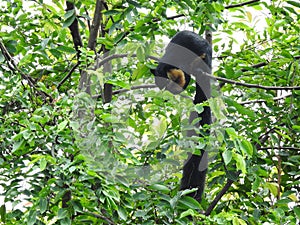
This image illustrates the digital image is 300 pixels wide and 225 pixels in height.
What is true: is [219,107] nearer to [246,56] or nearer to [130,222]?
[130,222]

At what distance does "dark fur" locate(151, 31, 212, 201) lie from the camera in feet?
3.16

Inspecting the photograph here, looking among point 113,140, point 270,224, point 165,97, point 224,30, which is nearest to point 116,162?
point 113,140

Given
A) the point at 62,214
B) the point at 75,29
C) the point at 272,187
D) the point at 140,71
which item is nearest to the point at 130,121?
the point at 140,71

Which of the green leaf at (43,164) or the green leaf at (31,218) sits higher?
the green leaf at (43,164)

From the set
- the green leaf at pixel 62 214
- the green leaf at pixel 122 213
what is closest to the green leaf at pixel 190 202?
the green leaf at pixel 122 213

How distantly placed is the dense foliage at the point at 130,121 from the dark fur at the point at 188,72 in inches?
1.1

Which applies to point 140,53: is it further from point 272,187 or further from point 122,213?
point 272,187

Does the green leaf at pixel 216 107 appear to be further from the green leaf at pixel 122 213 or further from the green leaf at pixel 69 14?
the green leaf at pixel 69 14

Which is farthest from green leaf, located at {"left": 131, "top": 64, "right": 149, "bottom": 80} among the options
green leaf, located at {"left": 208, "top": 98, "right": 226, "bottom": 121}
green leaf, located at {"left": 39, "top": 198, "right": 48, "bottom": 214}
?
green leaf, located at {"left": 39, "top": 198, "right": 48, "bottom": 214}

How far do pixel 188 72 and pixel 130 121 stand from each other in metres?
0.16

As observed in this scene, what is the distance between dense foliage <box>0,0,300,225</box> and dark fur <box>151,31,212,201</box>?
A: 0.03 meters

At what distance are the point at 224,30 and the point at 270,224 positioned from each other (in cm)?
49

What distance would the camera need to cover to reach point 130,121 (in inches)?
40.9

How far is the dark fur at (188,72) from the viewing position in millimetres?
964
